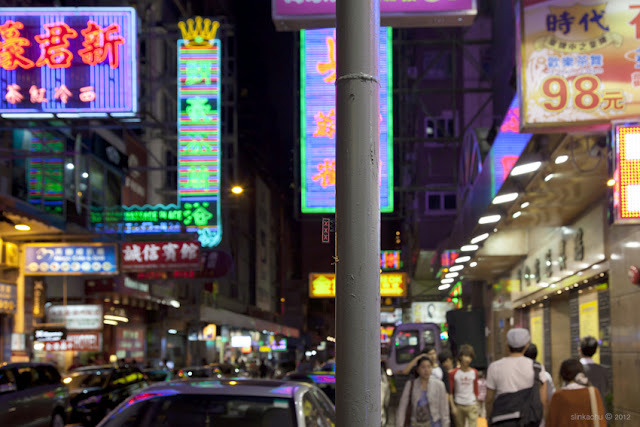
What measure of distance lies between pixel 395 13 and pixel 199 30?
18.3m

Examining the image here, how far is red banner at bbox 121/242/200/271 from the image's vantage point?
23.8 m

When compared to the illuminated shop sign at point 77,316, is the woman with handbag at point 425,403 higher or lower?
lower

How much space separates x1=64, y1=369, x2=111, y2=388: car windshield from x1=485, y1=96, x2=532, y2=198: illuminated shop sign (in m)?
11.4

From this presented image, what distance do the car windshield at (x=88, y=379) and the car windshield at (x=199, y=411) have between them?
50.3 ft

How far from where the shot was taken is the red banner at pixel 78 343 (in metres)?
24.3

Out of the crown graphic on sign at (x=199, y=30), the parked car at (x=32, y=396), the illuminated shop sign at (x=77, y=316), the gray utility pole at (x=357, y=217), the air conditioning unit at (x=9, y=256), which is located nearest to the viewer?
the gray utility pole at (x=357, y=217)

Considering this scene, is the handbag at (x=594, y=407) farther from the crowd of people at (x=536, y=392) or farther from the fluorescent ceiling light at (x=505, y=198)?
the fluorescent ceiling light at (x=505, y=198)

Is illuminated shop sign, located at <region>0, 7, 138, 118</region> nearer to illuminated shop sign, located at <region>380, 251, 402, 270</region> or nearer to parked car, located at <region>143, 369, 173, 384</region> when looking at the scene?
parked car, located at <region>143, 369, 173, 384</region>

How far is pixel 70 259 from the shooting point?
22.3 m

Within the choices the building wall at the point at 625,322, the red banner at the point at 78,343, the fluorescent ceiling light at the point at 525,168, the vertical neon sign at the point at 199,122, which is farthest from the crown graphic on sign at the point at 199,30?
the building wall at the point at 625,322

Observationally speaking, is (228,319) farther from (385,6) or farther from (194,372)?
(385,6)

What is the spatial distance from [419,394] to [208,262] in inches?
811

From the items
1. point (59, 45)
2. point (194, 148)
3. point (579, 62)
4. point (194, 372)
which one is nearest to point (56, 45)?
point (59, 45)

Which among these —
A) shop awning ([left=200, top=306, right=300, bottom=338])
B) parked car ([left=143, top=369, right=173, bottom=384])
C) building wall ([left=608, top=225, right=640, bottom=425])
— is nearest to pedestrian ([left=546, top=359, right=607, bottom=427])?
building wall ([left=608, top=225, right=640, bottom=425])
